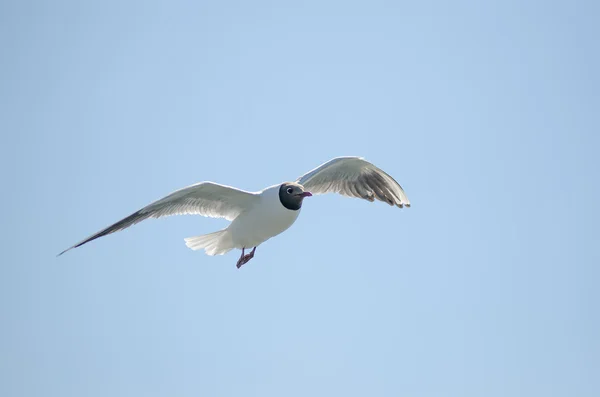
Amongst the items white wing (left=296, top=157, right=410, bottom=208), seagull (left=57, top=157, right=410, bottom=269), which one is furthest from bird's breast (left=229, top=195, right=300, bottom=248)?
white wing (left=296, top=157, right=410, bottom=208)

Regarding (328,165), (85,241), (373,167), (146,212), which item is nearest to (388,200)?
(373,167)

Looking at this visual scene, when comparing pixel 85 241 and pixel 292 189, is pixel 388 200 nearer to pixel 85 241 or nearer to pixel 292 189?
pixel 292 189

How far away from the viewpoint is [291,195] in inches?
454

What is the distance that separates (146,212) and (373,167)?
4.07 m

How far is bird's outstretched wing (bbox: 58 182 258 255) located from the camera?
1177 cm

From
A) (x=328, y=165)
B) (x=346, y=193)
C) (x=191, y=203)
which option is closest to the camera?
(x=191, y=203)

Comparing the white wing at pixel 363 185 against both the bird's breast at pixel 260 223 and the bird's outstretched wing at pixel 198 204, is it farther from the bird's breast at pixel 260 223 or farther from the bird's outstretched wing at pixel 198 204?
the bird's breast at pixel 260 223

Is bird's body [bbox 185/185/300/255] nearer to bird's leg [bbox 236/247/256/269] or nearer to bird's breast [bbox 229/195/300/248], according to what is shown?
Result: bird's breast [bbox 229/195/300/248]

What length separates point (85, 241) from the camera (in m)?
11.4

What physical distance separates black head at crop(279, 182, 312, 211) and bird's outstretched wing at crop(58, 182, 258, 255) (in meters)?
0.61

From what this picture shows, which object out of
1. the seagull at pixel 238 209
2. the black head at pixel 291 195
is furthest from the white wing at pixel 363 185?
the black head at pixel 291 195

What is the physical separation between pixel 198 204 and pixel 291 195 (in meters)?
1.67

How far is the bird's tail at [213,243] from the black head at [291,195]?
1343 mm

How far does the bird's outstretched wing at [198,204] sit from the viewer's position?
38.6 ft
